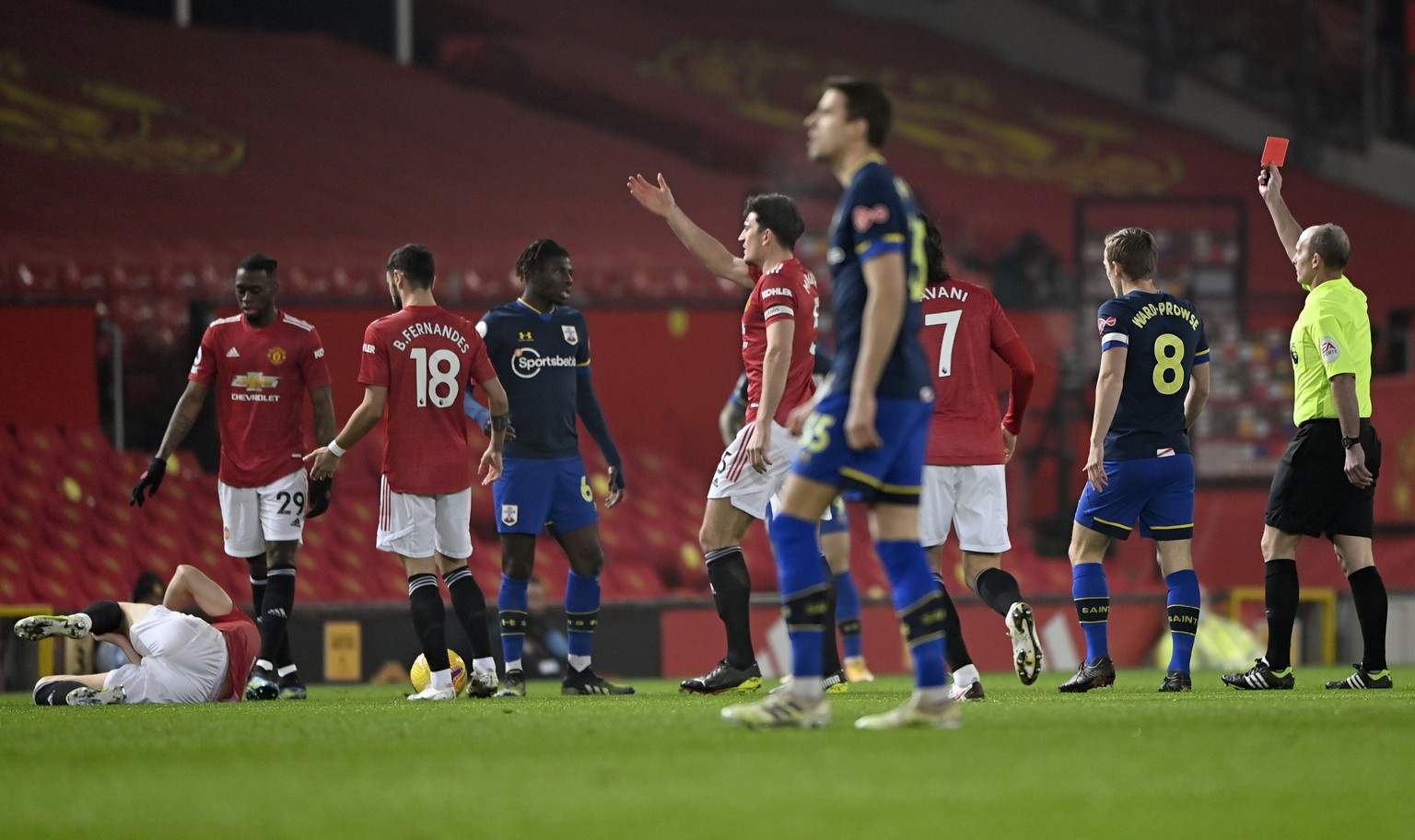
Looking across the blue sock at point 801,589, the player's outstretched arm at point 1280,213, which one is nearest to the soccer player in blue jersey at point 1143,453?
the player's outstretched arm at point 1280,213

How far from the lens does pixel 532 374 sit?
25.9ft

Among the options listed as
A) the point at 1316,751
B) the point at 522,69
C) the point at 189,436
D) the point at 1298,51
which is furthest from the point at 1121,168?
the point at 1316,751

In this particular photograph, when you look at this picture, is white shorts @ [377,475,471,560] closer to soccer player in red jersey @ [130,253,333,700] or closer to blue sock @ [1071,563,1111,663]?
soccer player in red jersey @ [130,253,333,700]

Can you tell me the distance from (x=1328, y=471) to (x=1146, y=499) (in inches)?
33.6

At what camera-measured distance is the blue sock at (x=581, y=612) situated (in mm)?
7875

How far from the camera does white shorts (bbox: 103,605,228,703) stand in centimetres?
755

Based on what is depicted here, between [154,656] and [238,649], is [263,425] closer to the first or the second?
[238,649]

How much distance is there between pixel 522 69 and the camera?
1692cm

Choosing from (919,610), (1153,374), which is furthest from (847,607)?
(919,610)

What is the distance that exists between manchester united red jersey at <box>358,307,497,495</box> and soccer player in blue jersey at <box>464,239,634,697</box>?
421 mm

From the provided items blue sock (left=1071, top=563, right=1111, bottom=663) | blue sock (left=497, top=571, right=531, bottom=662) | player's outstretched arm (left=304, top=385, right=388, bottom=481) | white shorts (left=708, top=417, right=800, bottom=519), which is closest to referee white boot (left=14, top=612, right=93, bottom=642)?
player's outstretched arm (left=304, top=385, right=388, bottom=481)

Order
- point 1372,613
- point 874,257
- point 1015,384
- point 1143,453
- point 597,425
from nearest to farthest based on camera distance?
1. point 874,257
2. point 1015,384
3. point 1143,453
4. point 1372,613
5. point 597,425

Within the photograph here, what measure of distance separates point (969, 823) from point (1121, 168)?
571 inches

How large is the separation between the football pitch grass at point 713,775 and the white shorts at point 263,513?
182cm
